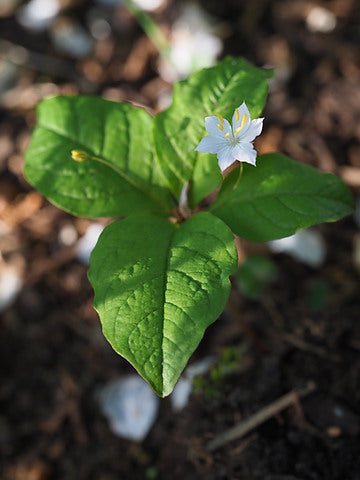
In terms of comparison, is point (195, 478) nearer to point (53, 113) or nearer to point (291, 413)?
point (291, 413)

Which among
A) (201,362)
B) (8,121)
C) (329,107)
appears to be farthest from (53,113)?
(329,107)

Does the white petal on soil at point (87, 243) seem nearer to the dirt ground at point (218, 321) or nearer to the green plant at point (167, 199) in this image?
the dirt ground at point (218, 321)

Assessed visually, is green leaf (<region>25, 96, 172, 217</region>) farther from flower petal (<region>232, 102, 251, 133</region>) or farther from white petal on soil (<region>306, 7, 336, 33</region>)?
white petal on soil (<region>306, 7, 336, 33</region>)

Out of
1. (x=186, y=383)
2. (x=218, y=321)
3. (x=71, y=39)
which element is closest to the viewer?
(x=186, y=383)

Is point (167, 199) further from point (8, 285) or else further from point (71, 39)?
point (71, 39)

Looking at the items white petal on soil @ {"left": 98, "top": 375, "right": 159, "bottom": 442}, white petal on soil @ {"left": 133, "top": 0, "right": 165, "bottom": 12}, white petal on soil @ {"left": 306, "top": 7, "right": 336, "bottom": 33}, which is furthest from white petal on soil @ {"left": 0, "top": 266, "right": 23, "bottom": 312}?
white petal on soil @ {"left": 306, "top": 7, "right": 336, "bottom": 33}

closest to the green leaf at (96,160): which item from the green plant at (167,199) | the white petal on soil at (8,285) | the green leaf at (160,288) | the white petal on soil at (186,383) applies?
the green plant at (167,199)

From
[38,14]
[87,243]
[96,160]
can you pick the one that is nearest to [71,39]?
[38,14]
